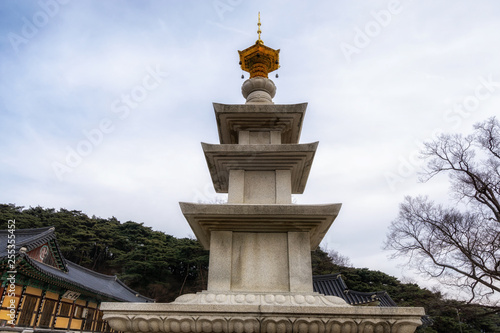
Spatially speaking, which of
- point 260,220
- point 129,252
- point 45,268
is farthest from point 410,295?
point 260,220

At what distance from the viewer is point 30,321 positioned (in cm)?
1705

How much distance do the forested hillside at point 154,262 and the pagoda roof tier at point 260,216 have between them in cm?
3152

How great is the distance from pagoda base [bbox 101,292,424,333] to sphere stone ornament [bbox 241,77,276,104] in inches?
164

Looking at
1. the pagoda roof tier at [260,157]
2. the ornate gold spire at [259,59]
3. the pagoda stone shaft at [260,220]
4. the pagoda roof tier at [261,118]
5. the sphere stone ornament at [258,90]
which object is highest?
the ornate gold spire at [259,59]

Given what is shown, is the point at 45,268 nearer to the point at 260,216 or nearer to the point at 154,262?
the point at 154,262

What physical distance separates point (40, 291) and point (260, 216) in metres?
20.0

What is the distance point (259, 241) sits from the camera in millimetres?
4711

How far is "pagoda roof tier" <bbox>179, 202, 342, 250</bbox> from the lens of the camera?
4.41 metres

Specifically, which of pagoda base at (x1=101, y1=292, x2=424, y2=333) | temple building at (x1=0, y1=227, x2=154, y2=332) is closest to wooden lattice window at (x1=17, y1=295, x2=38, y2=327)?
temple building at (x1=0, y1=227, x2=154, y2=332)

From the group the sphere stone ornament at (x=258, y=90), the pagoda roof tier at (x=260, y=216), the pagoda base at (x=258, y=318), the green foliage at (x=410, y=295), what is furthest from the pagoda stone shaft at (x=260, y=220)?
the green foliage at (x=410, y=295)

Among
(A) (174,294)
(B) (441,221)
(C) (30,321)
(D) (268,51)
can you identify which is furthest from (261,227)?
(A) (174,294)

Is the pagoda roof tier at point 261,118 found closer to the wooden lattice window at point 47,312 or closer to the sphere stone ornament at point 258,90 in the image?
the sphere stone ornament at point 258,90

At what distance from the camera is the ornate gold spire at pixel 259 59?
6898mm

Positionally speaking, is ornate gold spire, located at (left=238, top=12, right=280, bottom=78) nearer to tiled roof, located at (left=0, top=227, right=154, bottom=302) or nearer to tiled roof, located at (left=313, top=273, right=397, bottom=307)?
tiled roof, located at (left=0, top=227, right=154, bottom=302)
